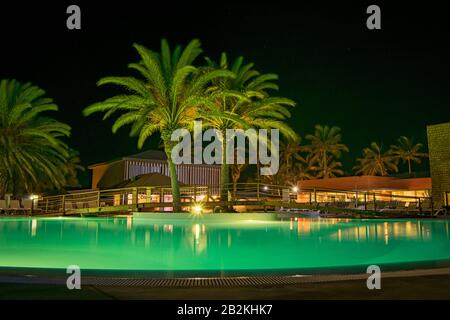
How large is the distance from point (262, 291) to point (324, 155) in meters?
53.5

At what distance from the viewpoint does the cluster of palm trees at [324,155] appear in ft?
183

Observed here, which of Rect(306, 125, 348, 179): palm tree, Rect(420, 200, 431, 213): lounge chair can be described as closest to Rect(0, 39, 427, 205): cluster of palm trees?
Rect(420, 200, 431, 213): lounge chair

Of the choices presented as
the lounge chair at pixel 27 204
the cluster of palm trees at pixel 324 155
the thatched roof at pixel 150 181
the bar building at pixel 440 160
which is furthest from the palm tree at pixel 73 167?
the bar building at pixel 440 160

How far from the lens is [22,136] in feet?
98.9

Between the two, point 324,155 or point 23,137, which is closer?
point 23,137

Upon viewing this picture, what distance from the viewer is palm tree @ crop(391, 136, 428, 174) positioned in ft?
206

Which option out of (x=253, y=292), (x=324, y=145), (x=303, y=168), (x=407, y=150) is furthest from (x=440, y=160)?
(x=407, y=150)

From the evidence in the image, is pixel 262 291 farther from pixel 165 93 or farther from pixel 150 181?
pixel 150 181

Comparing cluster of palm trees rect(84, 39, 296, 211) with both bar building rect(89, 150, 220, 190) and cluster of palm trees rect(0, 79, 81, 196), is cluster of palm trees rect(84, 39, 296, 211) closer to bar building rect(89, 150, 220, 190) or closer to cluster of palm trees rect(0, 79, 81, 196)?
cluster of palm trees rect(0, 79, 81, 196)

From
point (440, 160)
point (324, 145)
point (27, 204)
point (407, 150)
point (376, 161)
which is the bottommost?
point (27, 204)

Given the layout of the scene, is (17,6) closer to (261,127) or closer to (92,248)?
(261,127)

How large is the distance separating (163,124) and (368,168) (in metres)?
47.4

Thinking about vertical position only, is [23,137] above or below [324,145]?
below
